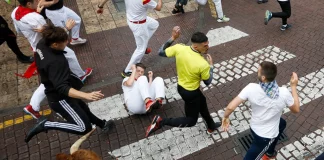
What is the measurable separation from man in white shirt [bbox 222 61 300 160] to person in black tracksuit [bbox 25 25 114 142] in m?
1.86

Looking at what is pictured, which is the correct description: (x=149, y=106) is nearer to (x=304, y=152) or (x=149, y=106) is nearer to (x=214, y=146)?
(x=214, y=146)

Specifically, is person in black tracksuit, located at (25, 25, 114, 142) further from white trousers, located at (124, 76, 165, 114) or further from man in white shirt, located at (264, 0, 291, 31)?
man in white shirt, located at (264, 0, 291, 31)

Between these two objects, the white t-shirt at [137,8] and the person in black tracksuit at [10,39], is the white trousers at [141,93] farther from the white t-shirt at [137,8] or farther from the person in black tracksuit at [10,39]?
the person in black tracksuit at [10,39]

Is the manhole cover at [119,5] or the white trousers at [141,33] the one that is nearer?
the white trousers at [141,33]

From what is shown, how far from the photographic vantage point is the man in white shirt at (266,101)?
324cm

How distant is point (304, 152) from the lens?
4.44 metres

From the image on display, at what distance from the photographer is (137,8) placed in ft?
17.7

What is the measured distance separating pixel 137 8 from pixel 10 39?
10.6 feet

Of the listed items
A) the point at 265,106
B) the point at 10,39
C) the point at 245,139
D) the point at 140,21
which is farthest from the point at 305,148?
the point at 10,39

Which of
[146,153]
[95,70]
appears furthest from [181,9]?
[146,153]

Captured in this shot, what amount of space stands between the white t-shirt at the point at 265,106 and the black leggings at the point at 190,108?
94 centimetres

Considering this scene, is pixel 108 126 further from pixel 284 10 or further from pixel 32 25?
pixel 284 10

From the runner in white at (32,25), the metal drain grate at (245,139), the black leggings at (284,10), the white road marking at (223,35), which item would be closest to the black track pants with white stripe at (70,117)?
the runner in white at (32,25)

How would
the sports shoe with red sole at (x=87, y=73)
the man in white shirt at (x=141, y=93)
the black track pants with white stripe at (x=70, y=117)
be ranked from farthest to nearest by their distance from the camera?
1. the sports shoe with red sole at (x=87, y=73)
2. the man in white shirt at (x=141, y=93)
3. the black track pants with white stripe at (x=70, y=117)
